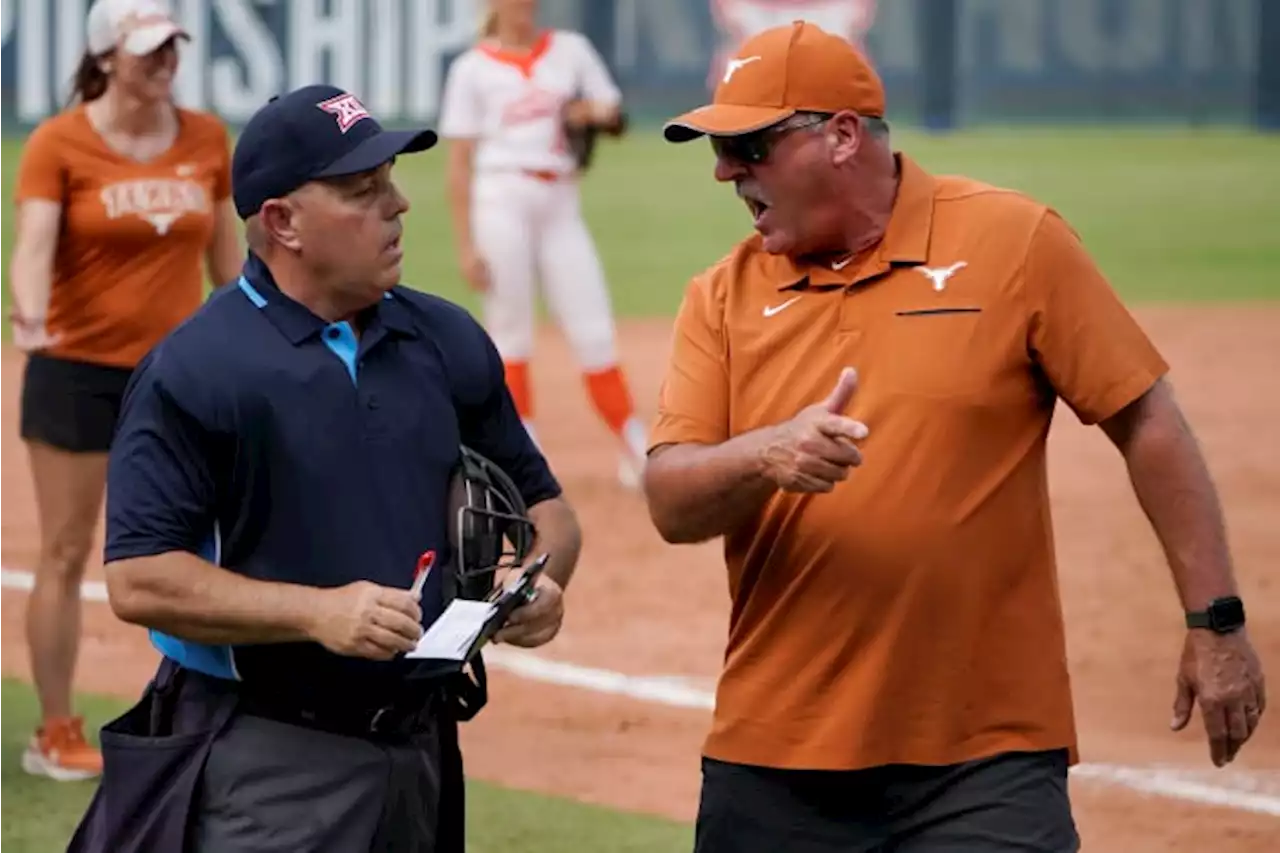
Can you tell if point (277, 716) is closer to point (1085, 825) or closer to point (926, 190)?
point (926, 190)

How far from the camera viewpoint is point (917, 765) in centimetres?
412

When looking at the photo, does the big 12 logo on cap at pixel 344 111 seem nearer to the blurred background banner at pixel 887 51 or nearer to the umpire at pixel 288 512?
the umpire at pixel 288 512

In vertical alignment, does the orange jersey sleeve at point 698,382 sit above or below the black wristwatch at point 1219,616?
above

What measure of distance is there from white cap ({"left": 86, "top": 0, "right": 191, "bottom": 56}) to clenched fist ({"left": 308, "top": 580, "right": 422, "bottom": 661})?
3.56 metres

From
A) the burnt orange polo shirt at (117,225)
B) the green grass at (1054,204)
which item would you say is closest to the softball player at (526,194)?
the burnt orange polo shirt at (117,225)

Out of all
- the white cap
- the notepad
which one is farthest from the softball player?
the notepad

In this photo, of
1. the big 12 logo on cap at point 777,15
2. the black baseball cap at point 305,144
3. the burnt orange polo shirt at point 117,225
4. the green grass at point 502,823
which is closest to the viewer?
the black baseball cap at point 305,144

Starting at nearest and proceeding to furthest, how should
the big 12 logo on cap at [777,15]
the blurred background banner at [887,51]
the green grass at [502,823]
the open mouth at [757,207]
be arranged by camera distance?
the open mouth at [757,207]
the green grass at [502,823]
the blurred background banner at [887,51]
the big 12 logo on cap at [777,15]

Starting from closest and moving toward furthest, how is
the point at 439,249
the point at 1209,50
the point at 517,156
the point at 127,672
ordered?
the point at 127,672
the point at 517,156
the point at 439,249
the point at 1209,50

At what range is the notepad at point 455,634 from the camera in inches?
151

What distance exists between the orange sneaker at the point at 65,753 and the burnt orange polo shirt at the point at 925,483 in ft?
11.2

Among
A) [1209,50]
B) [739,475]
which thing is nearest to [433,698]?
[739,475]

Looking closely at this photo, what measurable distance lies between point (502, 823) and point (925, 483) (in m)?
2.94

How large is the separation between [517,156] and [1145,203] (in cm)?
1386
